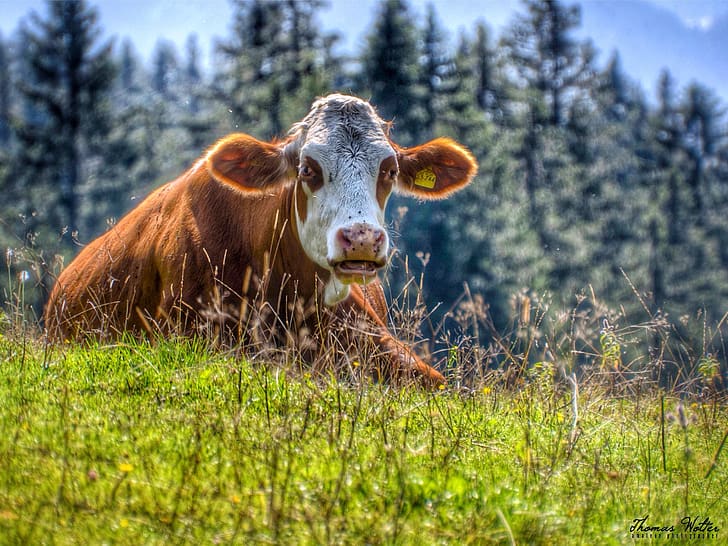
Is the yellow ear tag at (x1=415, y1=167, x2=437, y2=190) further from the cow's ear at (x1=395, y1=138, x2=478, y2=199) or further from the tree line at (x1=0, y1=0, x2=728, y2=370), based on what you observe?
the tree line at (x1=0, y1=0, x2=728, y2=370)

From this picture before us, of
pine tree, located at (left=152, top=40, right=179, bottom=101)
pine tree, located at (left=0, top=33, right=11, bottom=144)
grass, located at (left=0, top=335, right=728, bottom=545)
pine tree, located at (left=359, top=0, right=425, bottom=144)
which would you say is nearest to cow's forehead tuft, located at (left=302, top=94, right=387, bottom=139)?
grass, located at (left=0, top=335, right=728, bottom=545)

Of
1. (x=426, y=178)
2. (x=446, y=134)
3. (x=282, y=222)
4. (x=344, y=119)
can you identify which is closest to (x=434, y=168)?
(x=426, y=178)

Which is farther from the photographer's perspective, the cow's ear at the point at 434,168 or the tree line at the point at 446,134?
the tree line at the point at 446,134

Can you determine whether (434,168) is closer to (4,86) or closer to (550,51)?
(550,51)

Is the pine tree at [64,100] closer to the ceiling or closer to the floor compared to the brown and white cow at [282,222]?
closer to the floor

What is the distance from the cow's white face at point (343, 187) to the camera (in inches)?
197

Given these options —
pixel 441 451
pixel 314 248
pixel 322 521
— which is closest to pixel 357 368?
pixel 314 248

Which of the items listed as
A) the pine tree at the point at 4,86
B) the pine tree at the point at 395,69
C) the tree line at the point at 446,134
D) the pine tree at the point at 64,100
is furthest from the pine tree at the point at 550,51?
the pine tree at the point at 4,86

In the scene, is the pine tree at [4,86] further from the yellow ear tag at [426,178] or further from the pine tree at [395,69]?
the yellow ear tag at [426,178]

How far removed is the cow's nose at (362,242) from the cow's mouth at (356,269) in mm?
80

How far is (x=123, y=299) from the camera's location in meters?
6.50

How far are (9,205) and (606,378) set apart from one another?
27769 mm

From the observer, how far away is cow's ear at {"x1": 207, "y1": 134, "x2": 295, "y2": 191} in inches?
238

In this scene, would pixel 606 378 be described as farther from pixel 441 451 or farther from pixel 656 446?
pixel 441 451
